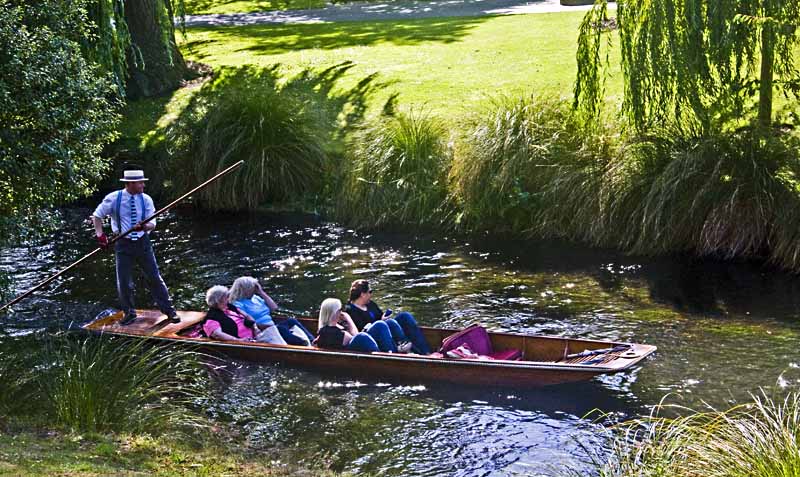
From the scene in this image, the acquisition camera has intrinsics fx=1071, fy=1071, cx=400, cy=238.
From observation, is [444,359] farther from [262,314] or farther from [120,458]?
[120,458]

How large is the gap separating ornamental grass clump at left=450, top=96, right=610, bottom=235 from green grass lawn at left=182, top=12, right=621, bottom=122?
883 mm

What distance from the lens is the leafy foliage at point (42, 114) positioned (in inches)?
399

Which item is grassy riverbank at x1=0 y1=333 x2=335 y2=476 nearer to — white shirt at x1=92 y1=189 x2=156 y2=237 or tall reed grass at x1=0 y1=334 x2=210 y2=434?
tall reed grass at x1=0 y1=334 x2=210 y2=434

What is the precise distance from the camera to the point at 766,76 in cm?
1535

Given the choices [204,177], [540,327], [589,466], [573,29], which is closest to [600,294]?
[540,327]

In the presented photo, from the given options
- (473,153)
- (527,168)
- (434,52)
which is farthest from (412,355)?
(434,52)

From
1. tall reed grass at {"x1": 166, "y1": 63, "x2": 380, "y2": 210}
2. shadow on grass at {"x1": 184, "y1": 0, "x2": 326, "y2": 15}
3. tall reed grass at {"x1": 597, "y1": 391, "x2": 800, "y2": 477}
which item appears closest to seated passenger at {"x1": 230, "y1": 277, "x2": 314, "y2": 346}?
tall reed grass at {"x1": 597, "y1": 391, "x2": 800, "y2": 477}

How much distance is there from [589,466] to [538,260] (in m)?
6.85

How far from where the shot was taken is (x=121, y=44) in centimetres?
1766

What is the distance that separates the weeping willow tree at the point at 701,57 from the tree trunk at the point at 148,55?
11340mm

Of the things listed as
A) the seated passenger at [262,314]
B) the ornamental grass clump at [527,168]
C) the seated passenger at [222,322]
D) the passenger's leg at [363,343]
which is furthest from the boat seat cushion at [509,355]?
the ornamental grass clump at [527,168]

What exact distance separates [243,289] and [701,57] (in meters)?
7.24

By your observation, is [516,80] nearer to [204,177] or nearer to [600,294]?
[204,177]

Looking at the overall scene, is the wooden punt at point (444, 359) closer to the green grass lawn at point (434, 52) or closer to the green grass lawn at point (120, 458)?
the green grass lawn at point (120, 458)
